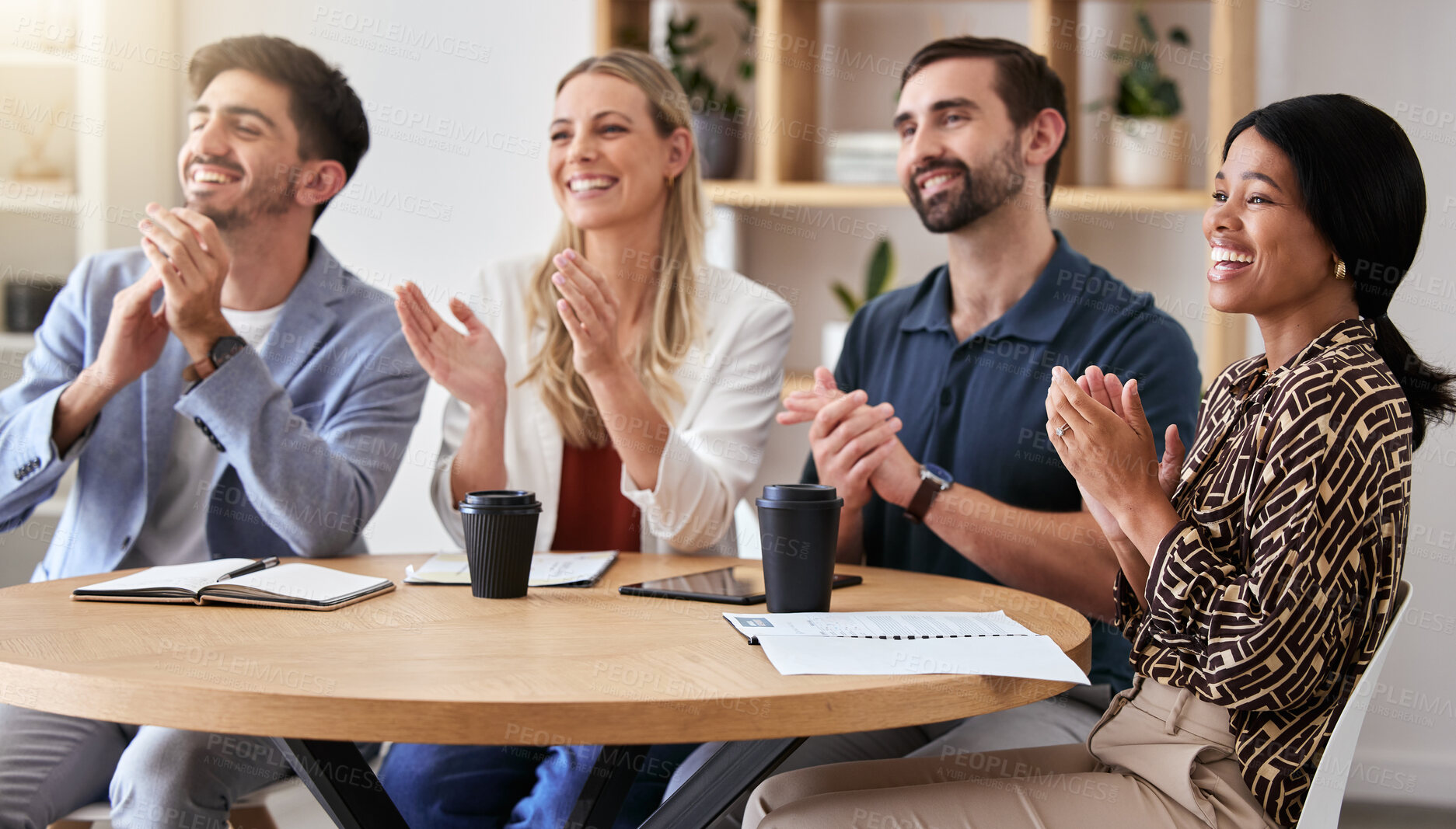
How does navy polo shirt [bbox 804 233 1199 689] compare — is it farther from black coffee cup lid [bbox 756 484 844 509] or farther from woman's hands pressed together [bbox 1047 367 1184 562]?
black coffee cup lid [bbox 756 484 844 509]

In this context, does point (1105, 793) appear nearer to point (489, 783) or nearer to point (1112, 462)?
point (1112, 462)

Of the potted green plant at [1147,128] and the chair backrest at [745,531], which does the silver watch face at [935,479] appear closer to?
the chair backrest at [745,531]

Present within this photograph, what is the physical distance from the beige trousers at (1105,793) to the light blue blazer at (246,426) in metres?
0.92

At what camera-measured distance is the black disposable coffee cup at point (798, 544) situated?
1.26 m

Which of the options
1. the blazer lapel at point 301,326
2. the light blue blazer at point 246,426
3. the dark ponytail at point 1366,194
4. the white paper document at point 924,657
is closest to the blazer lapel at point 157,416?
the light blue blazer at point 246,426

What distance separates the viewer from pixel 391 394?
6.49 feet

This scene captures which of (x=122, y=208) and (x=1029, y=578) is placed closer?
(x=1029, y=578)

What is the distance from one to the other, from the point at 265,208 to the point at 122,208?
4.75 ft

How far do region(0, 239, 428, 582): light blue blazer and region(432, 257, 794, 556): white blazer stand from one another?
18 centimetres

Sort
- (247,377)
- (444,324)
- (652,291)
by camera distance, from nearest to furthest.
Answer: (247,377) < (444,324) < (652,291)

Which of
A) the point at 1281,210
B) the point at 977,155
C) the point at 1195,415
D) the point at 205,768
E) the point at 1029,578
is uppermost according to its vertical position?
the point at 977,155

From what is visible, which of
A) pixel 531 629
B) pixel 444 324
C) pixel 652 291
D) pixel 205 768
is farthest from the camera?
pixel 652 291

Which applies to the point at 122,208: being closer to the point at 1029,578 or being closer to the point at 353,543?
the point at 353,543

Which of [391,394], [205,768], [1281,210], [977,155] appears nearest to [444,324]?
[391,394]
